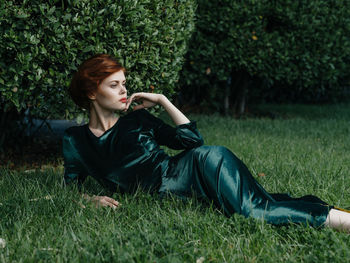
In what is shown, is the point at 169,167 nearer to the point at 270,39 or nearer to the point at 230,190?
the point at 230,190

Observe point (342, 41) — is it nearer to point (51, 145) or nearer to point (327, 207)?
point (51, 145)

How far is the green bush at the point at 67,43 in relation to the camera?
364 centimetres

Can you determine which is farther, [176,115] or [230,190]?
[176,115]

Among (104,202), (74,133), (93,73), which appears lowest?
(104,202)

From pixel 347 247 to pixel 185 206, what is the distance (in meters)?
1.07

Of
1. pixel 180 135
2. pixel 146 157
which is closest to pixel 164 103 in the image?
pixel 180 135

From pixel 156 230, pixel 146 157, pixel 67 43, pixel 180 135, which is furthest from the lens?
pixel 67 43

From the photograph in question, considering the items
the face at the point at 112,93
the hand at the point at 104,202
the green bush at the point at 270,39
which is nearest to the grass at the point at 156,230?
the hand at the point at 104,202

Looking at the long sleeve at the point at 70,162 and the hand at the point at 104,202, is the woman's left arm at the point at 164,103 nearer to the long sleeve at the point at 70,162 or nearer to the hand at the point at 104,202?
the long sleeve at the point at 70,162

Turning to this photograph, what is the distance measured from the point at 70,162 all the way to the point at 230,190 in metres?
1.19

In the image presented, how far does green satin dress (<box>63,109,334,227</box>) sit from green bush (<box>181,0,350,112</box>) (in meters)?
4.85

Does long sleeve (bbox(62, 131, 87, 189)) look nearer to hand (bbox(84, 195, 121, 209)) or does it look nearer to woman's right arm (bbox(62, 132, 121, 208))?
woman's right arm (bbox(62, 132, 121, 208))

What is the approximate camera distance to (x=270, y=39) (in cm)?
782

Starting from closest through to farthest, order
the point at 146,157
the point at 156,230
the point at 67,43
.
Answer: the point at 156,230
the point at 146,157
the point at 67,43
